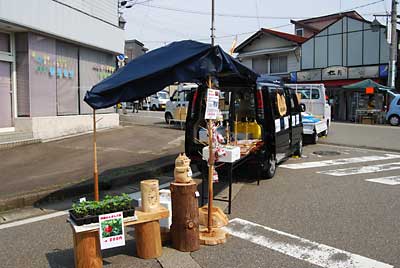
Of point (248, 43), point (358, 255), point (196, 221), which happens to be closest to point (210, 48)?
point (196, 221)

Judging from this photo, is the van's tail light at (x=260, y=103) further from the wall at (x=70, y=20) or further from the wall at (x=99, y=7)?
the wall at (x=99, y=7)

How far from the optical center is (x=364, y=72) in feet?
89.7

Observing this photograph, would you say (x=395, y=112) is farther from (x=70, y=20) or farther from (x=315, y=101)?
(x=70, y=20)

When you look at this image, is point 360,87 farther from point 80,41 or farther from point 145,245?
point 145,245

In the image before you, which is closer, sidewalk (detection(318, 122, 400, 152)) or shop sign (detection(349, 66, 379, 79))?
sidewalk (detection(318, 122, 400, 152))

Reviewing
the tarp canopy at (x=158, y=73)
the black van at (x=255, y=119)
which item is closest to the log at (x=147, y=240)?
the tarp canopy at (x=158, y=73)

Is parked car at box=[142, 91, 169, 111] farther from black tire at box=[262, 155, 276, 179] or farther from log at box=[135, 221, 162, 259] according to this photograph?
log at box=[135, 221, 162, 259]

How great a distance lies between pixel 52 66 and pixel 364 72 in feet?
73.0

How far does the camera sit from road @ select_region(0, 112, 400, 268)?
413cm

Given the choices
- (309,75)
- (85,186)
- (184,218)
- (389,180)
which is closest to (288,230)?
(184,218)

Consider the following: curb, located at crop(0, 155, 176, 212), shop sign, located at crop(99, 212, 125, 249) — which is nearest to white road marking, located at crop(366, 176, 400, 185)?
curb, located at crop(0, 155, 176, 212)

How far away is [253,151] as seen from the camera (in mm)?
7285

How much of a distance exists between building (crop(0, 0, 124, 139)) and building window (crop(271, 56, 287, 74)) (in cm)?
2229

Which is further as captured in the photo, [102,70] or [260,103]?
[102,70]
